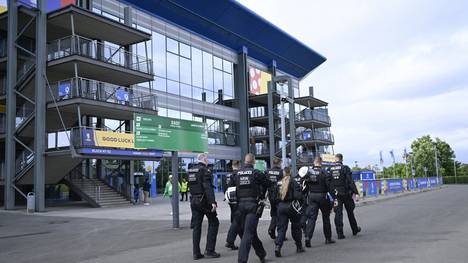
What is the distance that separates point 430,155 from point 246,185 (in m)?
93.0

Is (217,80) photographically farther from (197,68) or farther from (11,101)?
(11,101)

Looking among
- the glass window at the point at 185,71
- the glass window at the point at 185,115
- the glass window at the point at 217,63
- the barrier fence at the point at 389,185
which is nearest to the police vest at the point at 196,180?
the barrier fence at the point at 389,185

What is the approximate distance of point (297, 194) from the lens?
29.8ft

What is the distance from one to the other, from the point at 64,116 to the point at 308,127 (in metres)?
35.0

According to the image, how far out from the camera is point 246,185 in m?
8.24

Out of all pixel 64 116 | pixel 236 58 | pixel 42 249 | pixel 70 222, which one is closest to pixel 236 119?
pixel 236 58

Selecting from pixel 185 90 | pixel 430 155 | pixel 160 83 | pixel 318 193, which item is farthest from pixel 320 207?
pixel 430 155

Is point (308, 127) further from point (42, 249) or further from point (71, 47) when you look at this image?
point (42, 249)

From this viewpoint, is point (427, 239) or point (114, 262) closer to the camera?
point (114, 262)

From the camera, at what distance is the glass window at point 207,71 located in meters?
40.7

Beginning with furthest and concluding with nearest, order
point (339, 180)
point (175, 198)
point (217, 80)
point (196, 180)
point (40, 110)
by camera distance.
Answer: point (217, 80)
point (40, 110)
point (175, 198)
point (339, 180)
point (196, 180)

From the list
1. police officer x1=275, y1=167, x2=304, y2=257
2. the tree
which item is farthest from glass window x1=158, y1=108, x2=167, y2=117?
the tree

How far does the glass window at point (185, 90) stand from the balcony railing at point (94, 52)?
800 cm

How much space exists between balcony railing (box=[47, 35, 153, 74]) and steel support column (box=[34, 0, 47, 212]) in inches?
40.1
